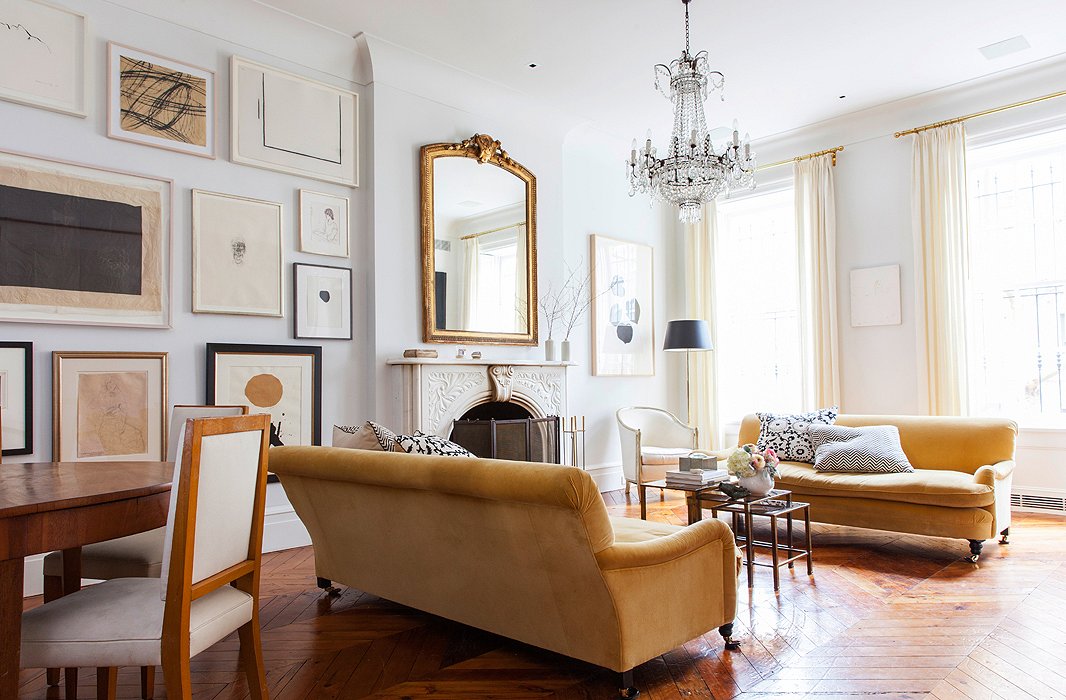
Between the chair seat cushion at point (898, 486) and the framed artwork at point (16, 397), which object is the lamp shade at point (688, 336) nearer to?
the chair seat cushion at point (898, 486)

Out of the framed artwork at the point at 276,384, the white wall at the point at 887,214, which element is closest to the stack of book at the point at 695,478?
the framed artwork at the point at 276,384

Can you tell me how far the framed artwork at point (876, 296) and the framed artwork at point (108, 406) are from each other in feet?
18.0

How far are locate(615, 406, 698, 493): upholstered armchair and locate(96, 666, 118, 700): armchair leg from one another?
14.2 feet

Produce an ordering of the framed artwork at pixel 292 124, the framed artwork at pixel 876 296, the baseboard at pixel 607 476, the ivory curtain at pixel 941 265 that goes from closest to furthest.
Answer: the framed artwork at pixel 292 124 → the ivory curtain at pixel 941 265 → the framed artwork at pixel 876 296 → the baseboard at pixel 607 476

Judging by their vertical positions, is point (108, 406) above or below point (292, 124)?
below

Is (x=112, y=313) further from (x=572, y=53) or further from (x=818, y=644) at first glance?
(x=818, y=644)

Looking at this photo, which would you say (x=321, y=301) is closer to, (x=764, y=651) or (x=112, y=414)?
(x=112, y=414)

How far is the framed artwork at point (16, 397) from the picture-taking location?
352cm

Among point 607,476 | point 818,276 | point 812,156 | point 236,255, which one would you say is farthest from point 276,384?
point 812,156

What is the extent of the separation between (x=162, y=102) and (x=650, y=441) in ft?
16.2

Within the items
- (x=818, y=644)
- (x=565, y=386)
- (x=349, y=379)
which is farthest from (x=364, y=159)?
(x=818, y=644)

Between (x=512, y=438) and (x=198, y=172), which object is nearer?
(x=198, y=172)

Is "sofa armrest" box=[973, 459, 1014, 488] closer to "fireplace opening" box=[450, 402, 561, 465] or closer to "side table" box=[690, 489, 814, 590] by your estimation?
"side table" box=[690, 489, 814, 590]

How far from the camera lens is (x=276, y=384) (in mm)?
4523
